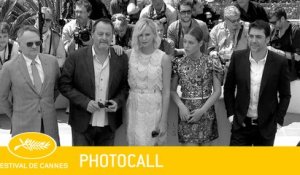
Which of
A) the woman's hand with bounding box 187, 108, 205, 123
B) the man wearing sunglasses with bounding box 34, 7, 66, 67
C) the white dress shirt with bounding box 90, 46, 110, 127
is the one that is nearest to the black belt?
the woman's hand with bounding box 187, 108, 205, 123

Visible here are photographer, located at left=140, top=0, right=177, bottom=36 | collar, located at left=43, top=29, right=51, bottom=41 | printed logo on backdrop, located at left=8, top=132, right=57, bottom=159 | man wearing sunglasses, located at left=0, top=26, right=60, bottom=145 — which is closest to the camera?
printed logo on backdrop, located at left=8, top=132, right=57, bottom=159

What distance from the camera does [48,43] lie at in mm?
5723

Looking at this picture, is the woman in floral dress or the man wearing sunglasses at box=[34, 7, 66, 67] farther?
the man wearing sunglasses at box=[34, 7, 66, 67]

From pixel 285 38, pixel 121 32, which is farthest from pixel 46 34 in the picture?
pixel 285 38

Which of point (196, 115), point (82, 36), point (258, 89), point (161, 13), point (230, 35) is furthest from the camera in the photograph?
point (161, 13)

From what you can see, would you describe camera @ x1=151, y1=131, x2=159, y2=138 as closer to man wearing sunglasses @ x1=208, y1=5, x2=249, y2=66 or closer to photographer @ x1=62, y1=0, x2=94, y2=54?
man wearing sunglasses @ x1=208, y1=5, x2=249, y2=66

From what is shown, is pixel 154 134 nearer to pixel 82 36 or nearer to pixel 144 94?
pixel 144 94

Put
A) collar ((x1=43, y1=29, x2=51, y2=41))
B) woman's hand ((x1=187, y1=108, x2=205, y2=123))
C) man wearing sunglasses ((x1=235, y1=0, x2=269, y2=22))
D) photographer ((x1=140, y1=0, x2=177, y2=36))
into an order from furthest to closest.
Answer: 1. photographer ((x1=140, y1=0, x2=177, y2=36))
2. man wearing sunglasses ((x1=235, y1=0, x2=269, y2=22))
3. collar ((x1=43, y1=29, x2=51, y2=41))
4. woman's hand ((x1=187, y1=108, x2=205, y2=123))

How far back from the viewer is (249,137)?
4.03 meters

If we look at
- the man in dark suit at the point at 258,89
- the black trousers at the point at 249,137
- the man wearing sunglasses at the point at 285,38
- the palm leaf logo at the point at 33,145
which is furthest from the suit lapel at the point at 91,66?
the man wearing sunglasses at the point at 285,38

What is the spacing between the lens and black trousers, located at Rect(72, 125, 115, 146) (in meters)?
4.01

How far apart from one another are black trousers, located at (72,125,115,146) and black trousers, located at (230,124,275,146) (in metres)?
1.05
